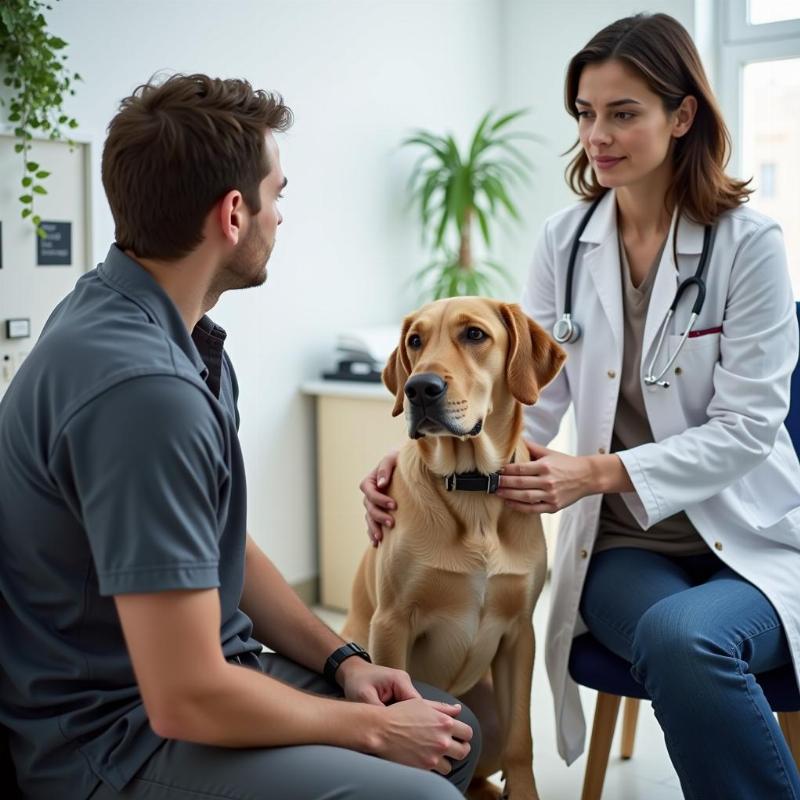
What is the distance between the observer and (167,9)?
2.99 meters

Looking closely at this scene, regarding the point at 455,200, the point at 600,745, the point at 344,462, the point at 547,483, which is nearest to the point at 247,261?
the point at 547,483

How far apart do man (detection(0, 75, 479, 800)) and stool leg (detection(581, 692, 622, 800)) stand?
75 cm

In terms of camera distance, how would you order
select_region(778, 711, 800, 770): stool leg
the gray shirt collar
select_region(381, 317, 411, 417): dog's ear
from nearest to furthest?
the gray shirt collar < select_region(381, 317, 411, 417): dog's ear < select_region(778, 711, 800, 770): stool leg

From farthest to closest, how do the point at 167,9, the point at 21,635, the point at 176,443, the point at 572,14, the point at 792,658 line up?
the point at 572,14 → the point at 167,9 → the point at 792,658 → the point at 21,635 → the point at 176,443

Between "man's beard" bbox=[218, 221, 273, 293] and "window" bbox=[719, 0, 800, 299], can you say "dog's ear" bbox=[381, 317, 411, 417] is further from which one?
"window" bbox=[719, 0, 800, 299]

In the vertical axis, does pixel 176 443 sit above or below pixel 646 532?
above

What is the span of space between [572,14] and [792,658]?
313 cm

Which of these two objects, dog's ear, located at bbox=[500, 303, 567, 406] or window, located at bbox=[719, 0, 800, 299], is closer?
dog's ear, located at bbox=[500, 303, 567, 406]

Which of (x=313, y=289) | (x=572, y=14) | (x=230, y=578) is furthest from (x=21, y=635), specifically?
(x=572, y=14)

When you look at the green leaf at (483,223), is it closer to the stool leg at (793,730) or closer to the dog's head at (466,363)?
the dog's head at (466,363)

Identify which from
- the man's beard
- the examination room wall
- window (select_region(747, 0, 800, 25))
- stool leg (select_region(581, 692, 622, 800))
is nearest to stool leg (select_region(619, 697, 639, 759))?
stool leg (select_region(581, 692, 622, 800))

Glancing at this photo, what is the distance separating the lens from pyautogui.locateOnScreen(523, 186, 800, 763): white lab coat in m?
1.79

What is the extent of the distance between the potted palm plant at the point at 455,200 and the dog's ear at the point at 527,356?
197cm

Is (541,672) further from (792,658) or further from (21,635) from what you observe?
(21,635)
